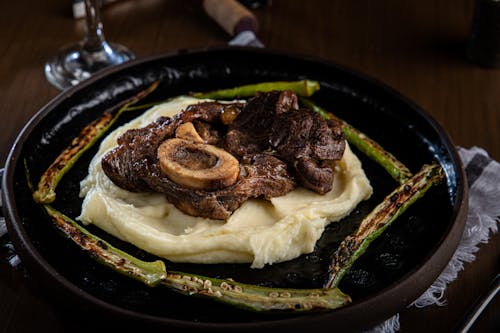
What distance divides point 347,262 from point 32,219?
6.99 feet

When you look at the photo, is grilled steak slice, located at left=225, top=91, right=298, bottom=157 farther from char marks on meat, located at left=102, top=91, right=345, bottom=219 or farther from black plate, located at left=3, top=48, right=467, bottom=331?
black plate, located at left=3, top=48, right=467, bottom=331

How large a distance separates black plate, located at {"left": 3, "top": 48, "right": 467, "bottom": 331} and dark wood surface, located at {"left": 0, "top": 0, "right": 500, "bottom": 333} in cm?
85

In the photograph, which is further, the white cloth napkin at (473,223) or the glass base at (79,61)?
the glass base at (79,61)

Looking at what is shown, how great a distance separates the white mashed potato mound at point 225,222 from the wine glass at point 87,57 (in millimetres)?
2227

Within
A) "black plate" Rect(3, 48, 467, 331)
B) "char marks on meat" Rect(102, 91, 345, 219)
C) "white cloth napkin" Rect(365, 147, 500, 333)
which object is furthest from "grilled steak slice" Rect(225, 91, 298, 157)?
"white cloth napkin" Rect(365, 147, 500, 333)

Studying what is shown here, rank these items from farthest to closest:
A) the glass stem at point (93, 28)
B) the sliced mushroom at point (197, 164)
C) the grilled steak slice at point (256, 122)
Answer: the glass stem at point (93, 28) < the grilled steak slice at point (256, 122) < the sliced mushroom at point (197, 164)

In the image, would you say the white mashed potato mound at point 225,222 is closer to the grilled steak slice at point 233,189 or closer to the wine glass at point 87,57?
the grilled steak slice at point 233,189

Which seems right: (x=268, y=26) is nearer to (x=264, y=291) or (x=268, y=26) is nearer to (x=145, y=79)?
(x=145, y=79)

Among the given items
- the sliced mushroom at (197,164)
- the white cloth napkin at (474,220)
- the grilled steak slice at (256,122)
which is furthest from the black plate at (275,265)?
the grilled steak slice at (256,122)

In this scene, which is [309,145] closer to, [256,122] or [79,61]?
[256,122]

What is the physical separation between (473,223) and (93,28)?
4.14 meters

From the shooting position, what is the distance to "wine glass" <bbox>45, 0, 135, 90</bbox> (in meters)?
7.21

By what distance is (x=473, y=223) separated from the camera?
220 inches

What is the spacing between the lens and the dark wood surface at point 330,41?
6984 millimetres
